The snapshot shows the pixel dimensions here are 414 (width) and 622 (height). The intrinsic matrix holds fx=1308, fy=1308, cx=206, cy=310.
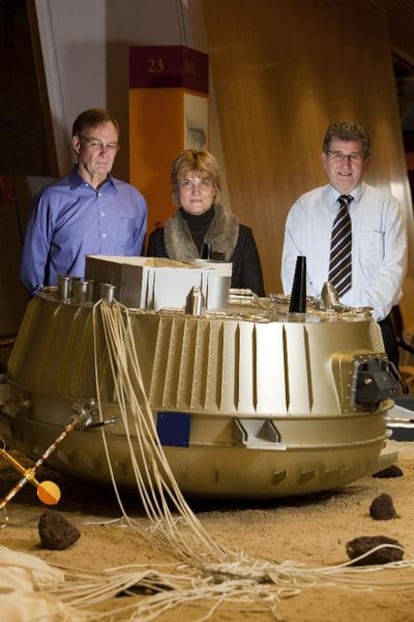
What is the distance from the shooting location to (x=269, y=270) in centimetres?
803

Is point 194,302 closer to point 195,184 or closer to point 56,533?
point 56,533

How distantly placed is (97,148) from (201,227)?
0.44m

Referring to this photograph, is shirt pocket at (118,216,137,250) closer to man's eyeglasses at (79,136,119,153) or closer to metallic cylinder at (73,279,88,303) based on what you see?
man's eyeglasses at (79,136,119,153)

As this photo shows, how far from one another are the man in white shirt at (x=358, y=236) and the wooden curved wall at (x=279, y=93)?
10.8 ft

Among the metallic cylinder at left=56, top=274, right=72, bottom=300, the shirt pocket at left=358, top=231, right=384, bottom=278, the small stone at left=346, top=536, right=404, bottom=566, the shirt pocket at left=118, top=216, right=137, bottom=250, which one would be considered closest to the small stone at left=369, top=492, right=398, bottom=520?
the small stone at left=346, top=536, right=404, bottom=566

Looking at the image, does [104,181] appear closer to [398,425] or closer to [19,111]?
[398,425]

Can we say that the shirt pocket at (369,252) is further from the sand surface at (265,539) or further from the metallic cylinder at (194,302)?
the metallic cylinder at (194,302)

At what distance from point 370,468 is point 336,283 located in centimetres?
117

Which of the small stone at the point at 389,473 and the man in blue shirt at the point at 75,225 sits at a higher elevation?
the man in blue shirt at the point at 75,225

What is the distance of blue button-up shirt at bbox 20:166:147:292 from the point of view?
4352mm

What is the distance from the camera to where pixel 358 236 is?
14.2 feet

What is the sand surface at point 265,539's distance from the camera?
7.32 feet

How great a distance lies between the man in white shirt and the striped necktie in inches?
0.5

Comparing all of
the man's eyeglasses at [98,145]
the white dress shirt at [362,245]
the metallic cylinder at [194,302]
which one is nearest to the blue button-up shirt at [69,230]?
the man's eyeglasses at [98,145]
